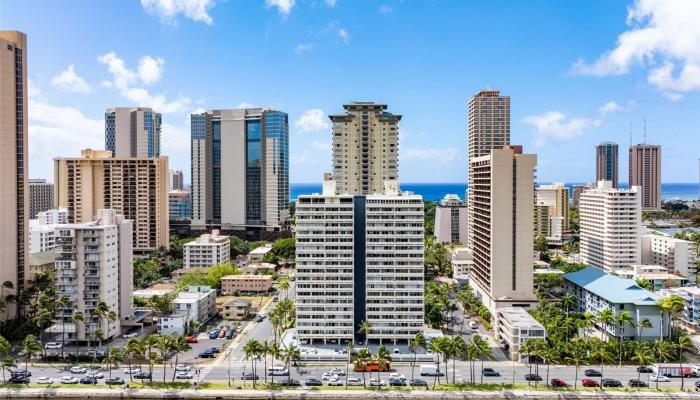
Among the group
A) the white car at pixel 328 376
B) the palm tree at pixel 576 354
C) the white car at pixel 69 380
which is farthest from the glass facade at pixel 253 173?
the palm tree at pixel 576 354

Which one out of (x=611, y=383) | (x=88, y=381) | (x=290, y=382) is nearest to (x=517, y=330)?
(x=611, y=383)

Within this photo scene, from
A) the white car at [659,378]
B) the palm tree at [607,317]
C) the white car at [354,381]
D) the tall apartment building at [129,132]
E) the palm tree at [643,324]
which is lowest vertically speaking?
the white car at [354,381]

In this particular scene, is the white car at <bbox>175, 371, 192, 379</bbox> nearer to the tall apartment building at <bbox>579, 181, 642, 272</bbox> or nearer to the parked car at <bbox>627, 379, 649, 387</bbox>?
the parked car at <bbox>627, 379, 649, 387</bbox>

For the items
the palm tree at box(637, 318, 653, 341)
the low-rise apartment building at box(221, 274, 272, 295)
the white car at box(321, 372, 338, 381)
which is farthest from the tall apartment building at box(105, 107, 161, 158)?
the palm tree at box(637, 318, 653, 341)

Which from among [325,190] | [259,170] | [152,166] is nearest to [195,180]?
[259,170]

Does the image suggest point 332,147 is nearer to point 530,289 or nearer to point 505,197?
point 505,197

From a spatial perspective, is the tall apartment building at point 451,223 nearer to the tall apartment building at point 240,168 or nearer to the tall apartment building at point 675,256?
the tall apartment building at point 240,168

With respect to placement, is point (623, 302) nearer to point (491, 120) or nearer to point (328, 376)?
point (328, 376)
